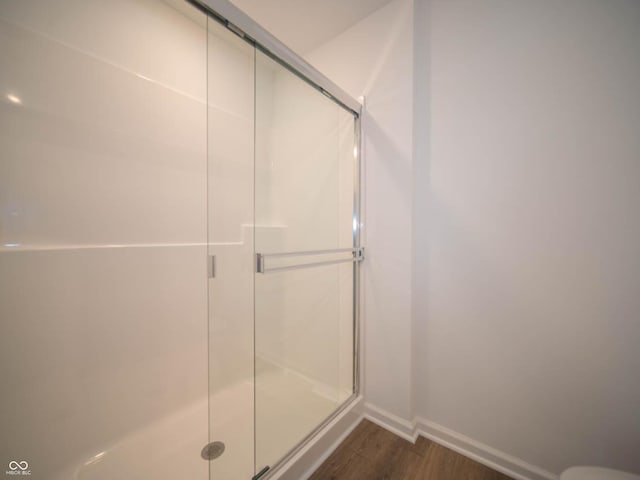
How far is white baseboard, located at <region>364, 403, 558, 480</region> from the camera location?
1.12 meters

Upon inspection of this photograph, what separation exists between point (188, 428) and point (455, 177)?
6.89ft

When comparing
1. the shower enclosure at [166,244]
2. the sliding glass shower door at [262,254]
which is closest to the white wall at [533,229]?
the shower enclosure at [166,244]

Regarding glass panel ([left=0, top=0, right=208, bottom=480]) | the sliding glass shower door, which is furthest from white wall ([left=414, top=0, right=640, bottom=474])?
glass panel ([left=0, top=0, right=208, bottom=480])

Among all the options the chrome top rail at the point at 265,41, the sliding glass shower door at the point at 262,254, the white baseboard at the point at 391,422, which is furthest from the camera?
the white baseboard at the point at 391,422

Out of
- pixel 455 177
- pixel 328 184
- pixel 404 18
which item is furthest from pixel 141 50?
pixel 455 177

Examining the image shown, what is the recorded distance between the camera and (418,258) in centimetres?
143

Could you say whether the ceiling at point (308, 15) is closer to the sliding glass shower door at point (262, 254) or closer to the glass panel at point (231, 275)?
the sliding glass shower door at point (262, 254)

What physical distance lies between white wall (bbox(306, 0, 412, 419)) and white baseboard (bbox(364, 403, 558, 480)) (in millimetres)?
53

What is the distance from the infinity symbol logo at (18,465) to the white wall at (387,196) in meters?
1.66

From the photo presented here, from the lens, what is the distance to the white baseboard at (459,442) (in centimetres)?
112

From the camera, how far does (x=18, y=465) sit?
101cm

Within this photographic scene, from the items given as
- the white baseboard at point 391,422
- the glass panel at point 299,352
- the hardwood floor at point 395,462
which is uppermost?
the glass panel at point 299,352

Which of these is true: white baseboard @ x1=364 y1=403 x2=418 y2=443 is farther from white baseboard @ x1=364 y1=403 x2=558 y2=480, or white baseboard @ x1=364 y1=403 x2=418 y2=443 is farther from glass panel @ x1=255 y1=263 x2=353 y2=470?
glass panel @ x1=255 y1=263 x2=353 y2=470

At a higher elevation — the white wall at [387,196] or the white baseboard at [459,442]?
the white wall at [387,196]
